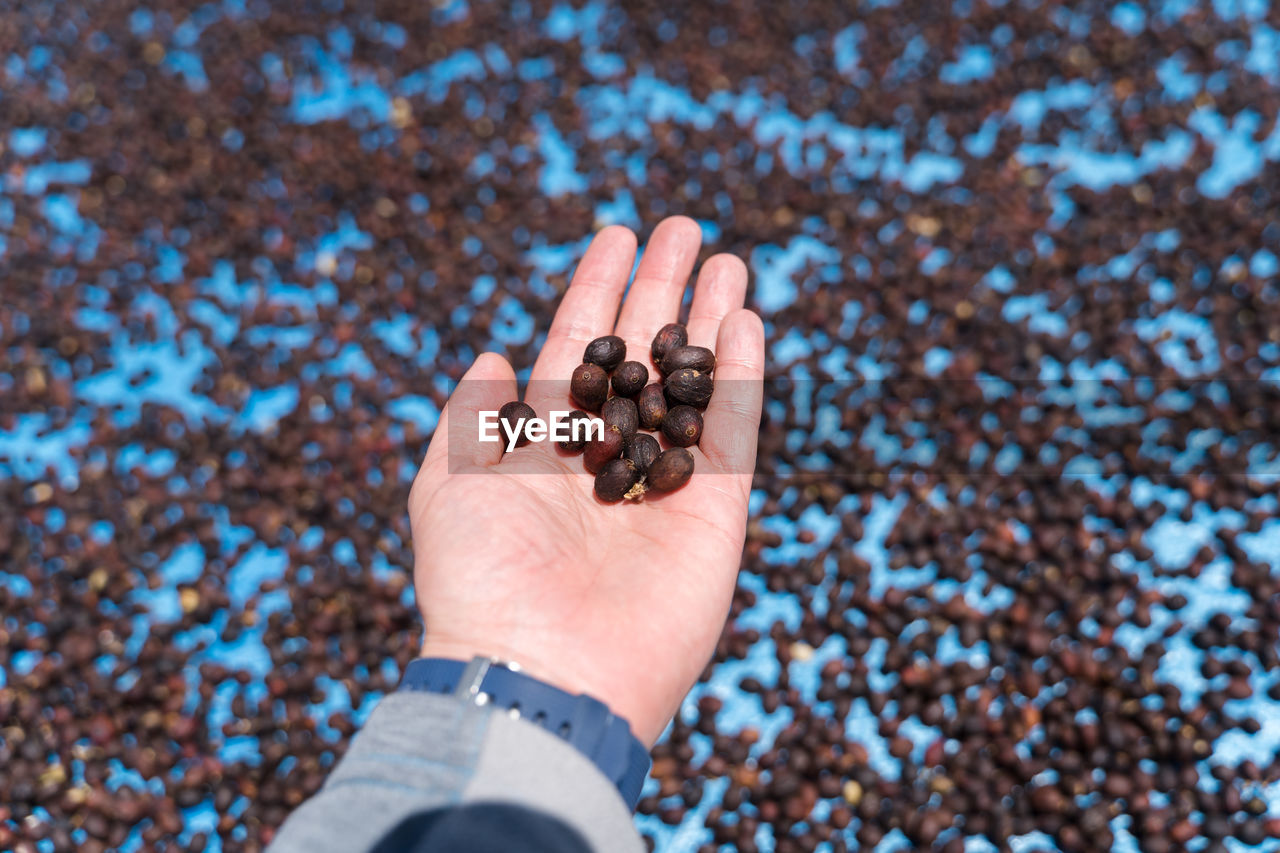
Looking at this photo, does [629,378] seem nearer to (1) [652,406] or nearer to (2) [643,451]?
(1) [652,406]

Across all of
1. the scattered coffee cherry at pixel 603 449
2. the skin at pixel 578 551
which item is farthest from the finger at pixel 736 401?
the scattered coffee cherry at pixel 603 449

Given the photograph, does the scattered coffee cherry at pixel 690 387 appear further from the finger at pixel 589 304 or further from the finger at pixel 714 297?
the finger at pixel 589 304

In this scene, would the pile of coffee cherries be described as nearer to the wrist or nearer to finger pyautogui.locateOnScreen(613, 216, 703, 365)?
finger pyautogui.locateOnScreen(613, 216, 703, 365)

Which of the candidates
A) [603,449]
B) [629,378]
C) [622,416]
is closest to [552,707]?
[603,449]

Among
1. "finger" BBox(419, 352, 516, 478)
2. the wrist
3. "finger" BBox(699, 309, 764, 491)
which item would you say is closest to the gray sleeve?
Result: the wrist

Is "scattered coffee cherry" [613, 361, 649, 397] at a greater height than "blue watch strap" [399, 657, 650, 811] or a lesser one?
greater

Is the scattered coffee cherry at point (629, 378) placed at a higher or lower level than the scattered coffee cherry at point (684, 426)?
higher

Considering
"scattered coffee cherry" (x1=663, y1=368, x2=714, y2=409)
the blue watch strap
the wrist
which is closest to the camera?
the blue watch strap
